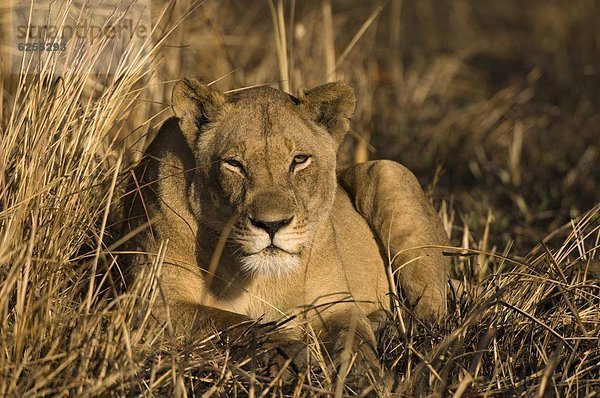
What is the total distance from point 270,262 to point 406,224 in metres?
1.50

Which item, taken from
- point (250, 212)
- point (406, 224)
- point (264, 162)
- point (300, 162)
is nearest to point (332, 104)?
point (300, 162)

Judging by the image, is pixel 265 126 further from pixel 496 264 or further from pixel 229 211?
pixel 496 264

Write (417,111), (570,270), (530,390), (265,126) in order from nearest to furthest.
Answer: (530,390)
(265,126)
(570,270)
(417,111)

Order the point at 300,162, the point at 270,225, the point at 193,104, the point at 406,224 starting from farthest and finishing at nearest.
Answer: the point at 406,224, the point at 193,104, the point at 300,162, the point at 270,225

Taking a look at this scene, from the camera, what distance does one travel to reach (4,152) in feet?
14.6

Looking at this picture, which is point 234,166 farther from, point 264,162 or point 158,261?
point 158,261

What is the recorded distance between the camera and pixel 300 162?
459 cm

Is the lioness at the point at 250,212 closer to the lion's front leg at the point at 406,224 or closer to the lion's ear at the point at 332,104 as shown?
the lion's ear at the point at 332,104

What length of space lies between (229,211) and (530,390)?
1422mm

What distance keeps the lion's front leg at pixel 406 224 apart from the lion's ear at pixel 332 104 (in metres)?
0.64

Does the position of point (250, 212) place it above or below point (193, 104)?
below

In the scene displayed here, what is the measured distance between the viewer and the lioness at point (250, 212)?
14.3ft

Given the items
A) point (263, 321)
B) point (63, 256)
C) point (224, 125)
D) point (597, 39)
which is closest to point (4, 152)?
point (63, 256)

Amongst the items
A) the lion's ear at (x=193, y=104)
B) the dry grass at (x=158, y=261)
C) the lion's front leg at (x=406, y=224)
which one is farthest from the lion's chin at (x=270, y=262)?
the lion's front leg at (x=406, y=224)
